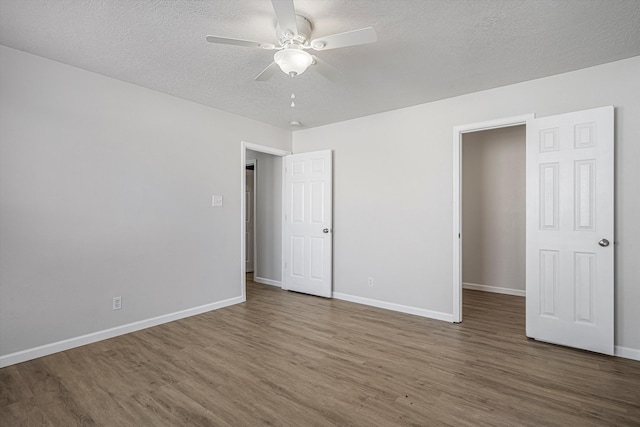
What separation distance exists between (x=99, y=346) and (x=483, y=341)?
12.0 ft

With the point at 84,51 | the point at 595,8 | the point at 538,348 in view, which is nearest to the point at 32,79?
the point at 84,51

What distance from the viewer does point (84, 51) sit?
8.84 feet

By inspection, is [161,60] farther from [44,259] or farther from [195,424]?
[195,424]

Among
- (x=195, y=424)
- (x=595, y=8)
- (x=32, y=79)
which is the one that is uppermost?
(x=595, y=8)

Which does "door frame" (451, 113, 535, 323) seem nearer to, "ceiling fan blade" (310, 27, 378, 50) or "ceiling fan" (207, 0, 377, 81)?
"ceiling fan" (207, 0, 377, 81)

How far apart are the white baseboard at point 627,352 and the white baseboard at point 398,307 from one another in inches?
55.2

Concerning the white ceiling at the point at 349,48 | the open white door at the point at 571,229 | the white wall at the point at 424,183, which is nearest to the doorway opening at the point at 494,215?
the white wall at the point at 424,183

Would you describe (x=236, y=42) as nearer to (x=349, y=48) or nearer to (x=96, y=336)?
(x=349, y=48)

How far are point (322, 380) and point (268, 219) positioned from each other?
3.62 m

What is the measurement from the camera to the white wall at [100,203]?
2.67 metres

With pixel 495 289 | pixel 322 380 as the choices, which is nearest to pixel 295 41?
pixel 322 380

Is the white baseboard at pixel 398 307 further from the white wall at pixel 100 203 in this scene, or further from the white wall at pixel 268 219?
the white wall at pixel 100 203

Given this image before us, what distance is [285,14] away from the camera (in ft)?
5.98

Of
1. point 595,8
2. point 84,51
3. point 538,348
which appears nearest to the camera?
point 595,8
